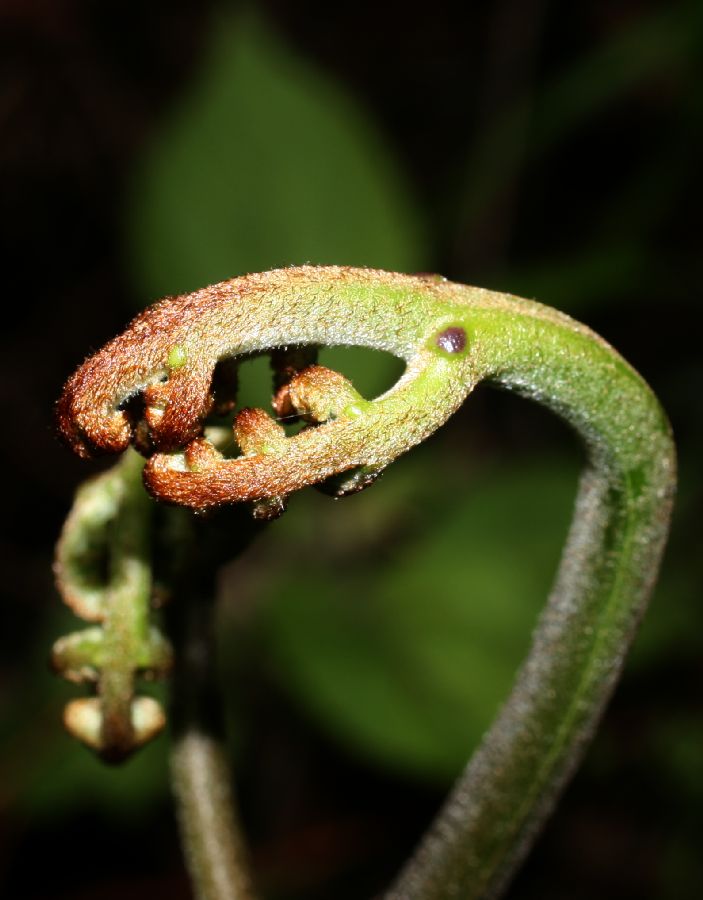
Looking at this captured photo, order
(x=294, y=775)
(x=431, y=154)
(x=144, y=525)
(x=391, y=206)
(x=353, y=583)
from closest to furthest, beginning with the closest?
(x=144, y=525) → (x=353, y=583) → (x=391, y=206) → (x=294, y=775) → (x=431, y=154)

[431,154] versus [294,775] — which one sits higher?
[431,154]

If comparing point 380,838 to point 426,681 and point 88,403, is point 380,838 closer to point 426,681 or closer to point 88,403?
point 426,681

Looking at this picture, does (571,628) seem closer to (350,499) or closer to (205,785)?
(205,785)

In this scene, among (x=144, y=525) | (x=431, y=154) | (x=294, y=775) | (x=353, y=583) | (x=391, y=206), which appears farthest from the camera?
(x=431, y=154)

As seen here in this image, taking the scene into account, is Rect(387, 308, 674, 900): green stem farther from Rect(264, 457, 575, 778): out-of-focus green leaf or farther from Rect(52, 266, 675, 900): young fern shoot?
Rect(264, 457, 575, 778): out-of-focus green leaf

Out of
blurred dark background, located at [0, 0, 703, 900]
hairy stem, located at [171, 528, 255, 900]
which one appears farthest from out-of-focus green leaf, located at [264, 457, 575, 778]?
hairy stem, located at [171, 528, 255, 900]

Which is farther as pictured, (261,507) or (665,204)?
(665,204)

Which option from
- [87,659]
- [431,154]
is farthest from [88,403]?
[431,154]

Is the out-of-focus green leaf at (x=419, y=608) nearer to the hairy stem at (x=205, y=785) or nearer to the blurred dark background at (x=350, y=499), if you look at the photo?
the blurred dark background at (x=350, y=499)
